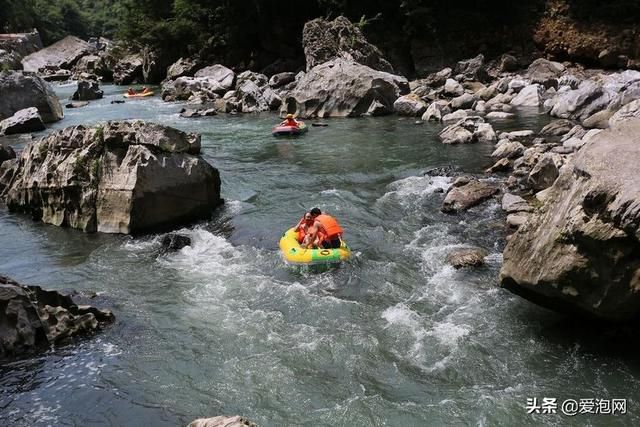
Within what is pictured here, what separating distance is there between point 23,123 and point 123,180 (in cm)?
1489

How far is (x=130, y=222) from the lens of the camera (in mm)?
12867

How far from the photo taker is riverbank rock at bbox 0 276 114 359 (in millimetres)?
8125

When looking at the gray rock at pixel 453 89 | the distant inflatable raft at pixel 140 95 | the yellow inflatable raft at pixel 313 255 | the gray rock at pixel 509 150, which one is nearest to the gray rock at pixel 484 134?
Result: the gray rock at pixel 509 150

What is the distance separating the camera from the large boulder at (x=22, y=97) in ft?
89.3

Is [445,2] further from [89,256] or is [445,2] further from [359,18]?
[89,256]

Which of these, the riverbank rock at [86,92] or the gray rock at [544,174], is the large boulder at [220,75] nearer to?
the riverbank rock at [86,92]

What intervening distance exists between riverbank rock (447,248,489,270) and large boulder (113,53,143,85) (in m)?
39.3

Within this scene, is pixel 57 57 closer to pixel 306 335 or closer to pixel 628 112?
pixel 628 112

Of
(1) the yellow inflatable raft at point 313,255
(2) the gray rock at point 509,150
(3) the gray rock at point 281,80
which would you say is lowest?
(1) the yellow inflatable raft at point 313,255

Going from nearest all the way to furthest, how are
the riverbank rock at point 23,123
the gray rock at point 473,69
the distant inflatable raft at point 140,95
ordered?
1. the riverbank rock at point 23,123
2. the gray rock at point 473,69
3. the distant inflatable raft at point 140,95

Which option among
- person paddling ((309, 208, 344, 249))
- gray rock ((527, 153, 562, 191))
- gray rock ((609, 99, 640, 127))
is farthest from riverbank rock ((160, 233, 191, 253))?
gray rock ((609, 99, 640, 127))

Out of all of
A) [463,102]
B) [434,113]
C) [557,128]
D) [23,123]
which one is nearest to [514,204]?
[557,128]

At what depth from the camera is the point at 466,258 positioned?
10344 mm

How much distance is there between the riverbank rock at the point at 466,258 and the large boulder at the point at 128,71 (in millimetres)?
39316
